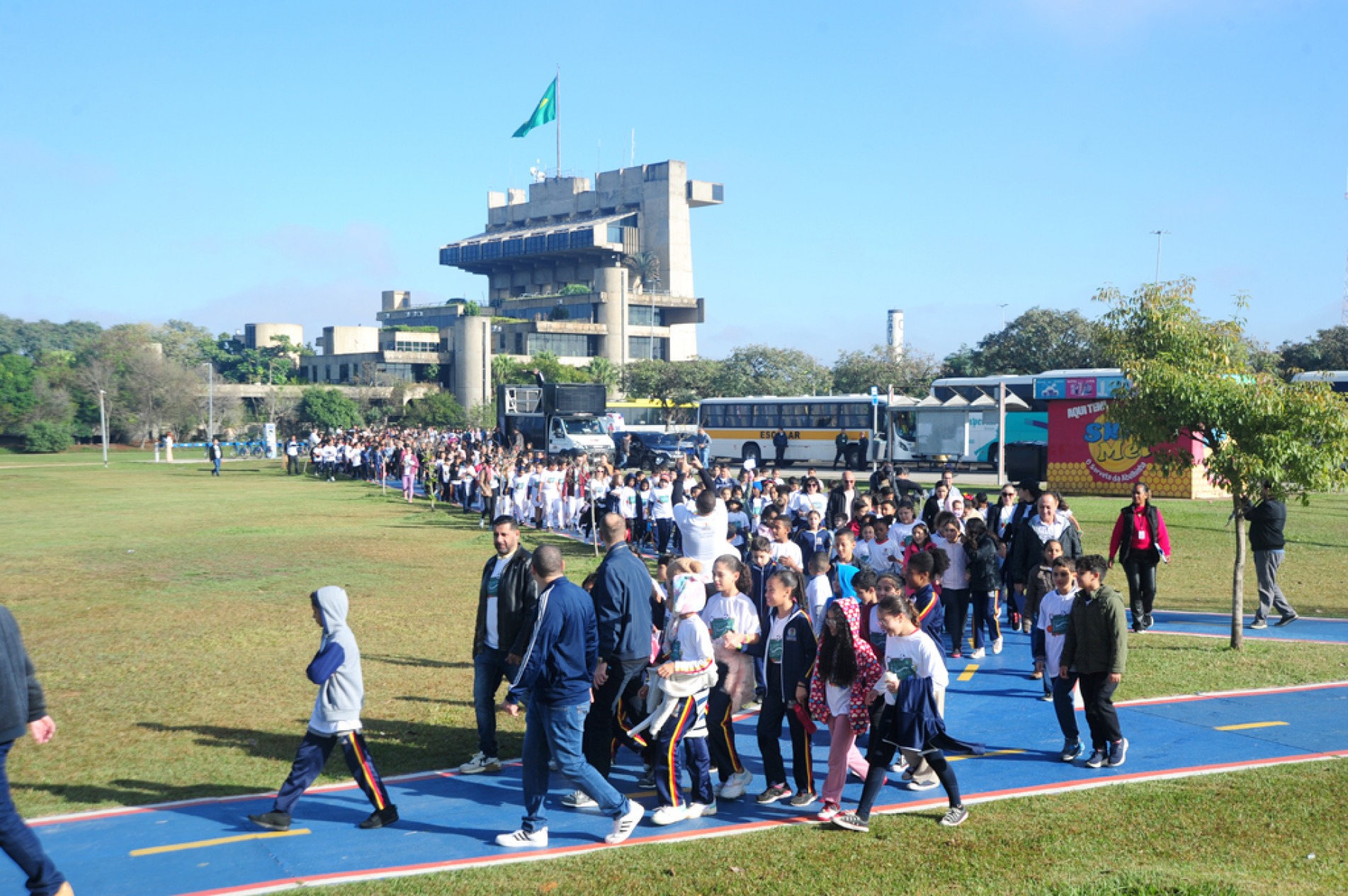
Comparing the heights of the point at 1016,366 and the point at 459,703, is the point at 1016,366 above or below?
above

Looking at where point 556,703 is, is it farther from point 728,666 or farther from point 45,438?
point 45,438

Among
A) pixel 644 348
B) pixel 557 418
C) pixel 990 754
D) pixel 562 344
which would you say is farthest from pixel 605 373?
pixel 990 754

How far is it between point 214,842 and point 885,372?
64288mm

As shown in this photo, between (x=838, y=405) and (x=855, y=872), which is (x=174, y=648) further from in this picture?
(x=838, y=405)

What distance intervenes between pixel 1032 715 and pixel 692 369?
7295 cm

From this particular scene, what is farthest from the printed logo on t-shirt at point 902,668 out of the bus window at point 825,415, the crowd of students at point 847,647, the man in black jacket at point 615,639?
the bus window at point 825,415

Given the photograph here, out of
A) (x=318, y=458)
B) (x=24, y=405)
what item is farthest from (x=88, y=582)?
(x=24, y=405)

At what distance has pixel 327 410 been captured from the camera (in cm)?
7831

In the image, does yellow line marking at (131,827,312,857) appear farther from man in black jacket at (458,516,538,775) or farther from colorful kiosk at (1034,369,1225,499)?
colorful kiosk at (1034,369,1225,499)

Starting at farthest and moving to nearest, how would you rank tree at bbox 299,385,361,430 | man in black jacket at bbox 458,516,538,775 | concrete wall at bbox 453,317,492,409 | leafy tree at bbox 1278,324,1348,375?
concrete wall at bbox 453,317,492,409 → tree at bbox 299,385,361,430 → leafy tree at bbox 1278,324,1348,375 → man in black jacket at bbox 458,516,538,775

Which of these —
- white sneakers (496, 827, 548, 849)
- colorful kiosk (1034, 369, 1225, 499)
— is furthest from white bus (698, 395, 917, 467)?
white sneakers (496, 827, 548, 849)

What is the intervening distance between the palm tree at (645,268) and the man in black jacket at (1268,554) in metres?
117

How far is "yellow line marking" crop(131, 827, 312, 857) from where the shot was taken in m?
6.36

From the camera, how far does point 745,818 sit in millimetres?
6988
